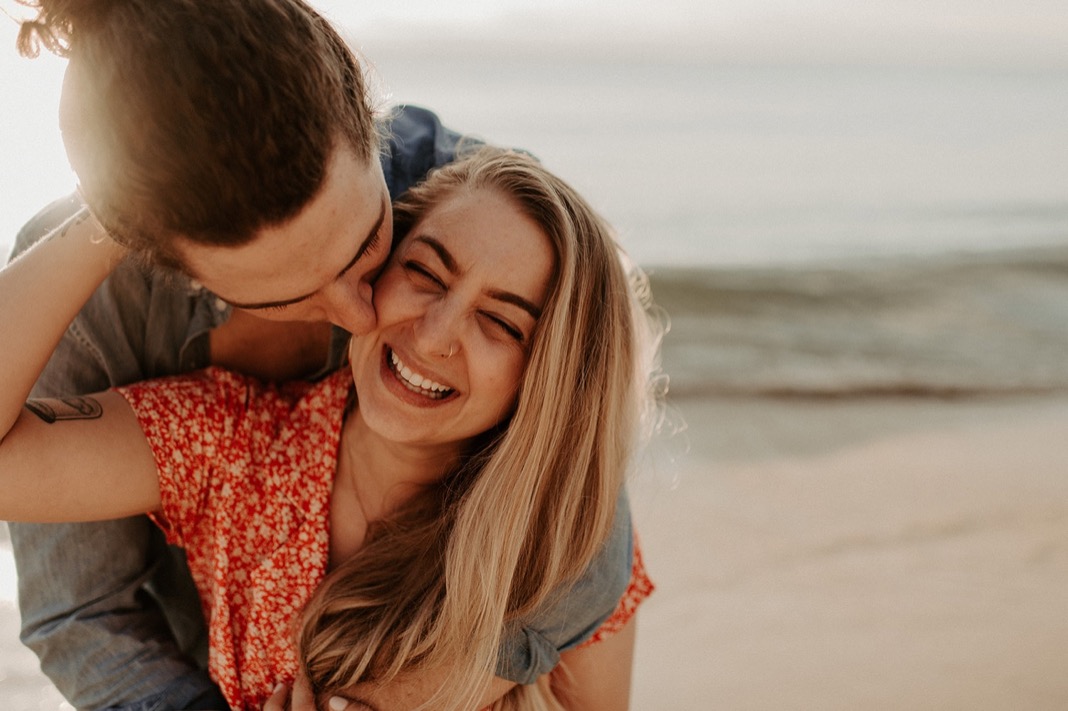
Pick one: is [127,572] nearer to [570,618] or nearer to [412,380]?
[412,380]

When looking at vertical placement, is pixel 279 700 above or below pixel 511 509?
below


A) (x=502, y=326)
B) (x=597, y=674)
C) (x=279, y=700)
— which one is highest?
(x=502, y=326)

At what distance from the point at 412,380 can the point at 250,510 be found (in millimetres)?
516

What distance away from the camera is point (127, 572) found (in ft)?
8.49

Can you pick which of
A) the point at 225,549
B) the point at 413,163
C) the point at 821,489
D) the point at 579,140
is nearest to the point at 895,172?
the point at 579,140

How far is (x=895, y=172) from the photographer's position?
1059 centimetres

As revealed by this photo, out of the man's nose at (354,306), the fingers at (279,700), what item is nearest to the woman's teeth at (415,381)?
the man's nose at (354,306)

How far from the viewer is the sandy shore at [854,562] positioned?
3518mm

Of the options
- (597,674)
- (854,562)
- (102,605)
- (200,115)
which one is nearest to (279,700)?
(102,605)

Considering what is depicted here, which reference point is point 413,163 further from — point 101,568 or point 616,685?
point 616,685

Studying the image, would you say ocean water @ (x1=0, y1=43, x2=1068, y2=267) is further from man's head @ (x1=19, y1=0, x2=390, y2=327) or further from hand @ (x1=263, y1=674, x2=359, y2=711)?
man's head @ (x1=19, y1=0, x2=390, y2=327)

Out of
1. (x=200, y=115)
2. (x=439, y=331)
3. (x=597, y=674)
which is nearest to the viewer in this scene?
(x=200, y=115)

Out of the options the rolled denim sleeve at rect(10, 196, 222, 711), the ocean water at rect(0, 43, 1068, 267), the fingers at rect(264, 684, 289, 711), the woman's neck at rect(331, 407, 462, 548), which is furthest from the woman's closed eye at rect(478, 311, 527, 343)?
the ocean water at rect(0, 43, 1068, 267)

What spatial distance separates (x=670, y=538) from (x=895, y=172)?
7.42m
